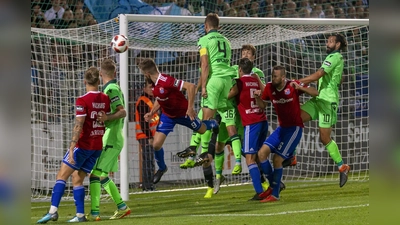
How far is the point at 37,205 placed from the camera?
1025cm

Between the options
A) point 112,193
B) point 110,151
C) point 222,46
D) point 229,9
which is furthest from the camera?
point 229,9

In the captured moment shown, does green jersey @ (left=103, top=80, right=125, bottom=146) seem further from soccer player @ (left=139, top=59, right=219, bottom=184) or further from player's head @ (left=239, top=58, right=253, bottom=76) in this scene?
player's head @ (left=239, top=58, right=253, bottom=76)

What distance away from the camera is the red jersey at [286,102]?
8508mm

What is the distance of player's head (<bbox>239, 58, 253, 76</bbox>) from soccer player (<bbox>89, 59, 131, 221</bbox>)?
2183mm

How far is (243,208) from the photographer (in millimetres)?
7941

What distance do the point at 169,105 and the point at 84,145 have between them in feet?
7.46

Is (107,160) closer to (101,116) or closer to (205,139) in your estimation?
(101,116)

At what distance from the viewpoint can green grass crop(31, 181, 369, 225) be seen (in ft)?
21.3

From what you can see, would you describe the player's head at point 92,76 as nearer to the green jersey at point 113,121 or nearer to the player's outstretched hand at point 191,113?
the green jersey at point 113,121

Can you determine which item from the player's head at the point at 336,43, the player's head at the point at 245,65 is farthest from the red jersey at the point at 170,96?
the player's head at the point at 336,43

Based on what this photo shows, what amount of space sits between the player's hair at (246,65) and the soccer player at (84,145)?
102 inches

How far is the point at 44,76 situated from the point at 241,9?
6.34m

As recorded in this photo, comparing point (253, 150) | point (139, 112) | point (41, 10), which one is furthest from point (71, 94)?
point (253, 150)

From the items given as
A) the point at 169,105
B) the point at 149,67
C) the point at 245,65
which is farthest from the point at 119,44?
the point at 245,65
